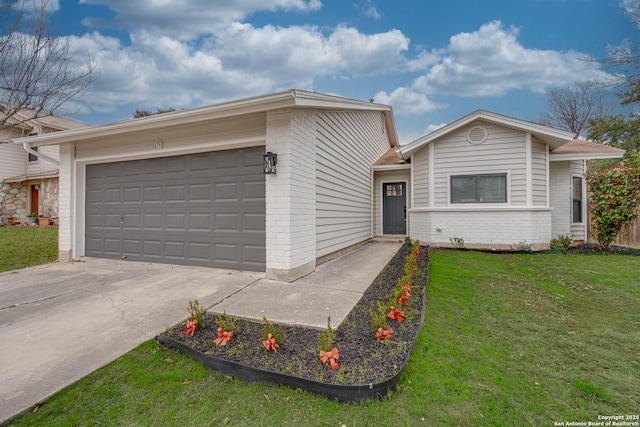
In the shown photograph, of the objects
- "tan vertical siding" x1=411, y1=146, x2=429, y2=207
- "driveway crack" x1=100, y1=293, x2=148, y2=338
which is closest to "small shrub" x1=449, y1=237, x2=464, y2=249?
"tan vertical siding" x1=411, y1=146, x2=429, y2=207

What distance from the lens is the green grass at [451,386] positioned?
72.9 inches

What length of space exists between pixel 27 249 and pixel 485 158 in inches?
506

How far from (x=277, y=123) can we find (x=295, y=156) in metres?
0.60

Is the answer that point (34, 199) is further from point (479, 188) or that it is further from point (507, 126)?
point (507, 126)

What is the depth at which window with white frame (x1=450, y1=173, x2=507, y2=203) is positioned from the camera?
25.8ft

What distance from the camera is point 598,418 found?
1855 millimetres

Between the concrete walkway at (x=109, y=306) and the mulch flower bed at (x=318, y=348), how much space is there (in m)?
0.23

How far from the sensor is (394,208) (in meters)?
10.5

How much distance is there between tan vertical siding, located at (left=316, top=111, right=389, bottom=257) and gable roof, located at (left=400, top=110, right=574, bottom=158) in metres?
1.79

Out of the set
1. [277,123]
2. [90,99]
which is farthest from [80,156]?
[277,123]

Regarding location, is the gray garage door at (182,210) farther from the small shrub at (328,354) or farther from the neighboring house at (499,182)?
the neighboring house at (499,182)

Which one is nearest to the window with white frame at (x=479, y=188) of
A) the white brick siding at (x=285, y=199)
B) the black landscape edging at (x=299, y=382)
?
the white brick siding at (x=285, y=199)

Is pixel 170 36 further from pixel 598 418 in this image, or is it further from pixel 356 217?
pixel 598 418

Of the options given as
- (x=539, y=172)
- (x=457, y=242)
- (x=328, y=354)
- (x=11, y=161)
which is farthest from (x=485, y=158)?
(x=11, y=161)
